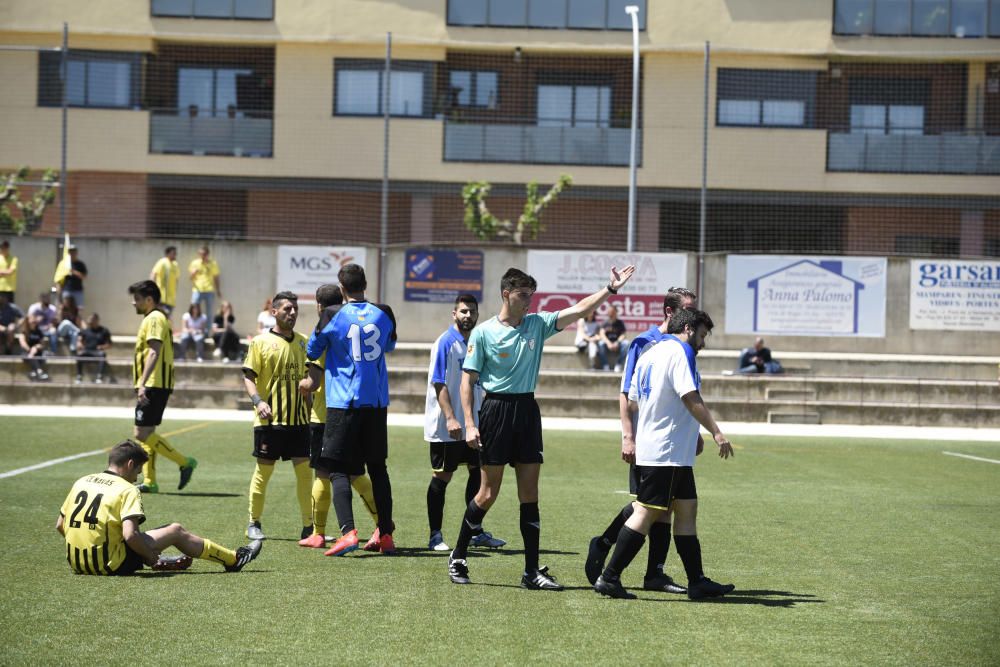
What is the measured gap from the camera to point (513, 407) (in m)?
8.28

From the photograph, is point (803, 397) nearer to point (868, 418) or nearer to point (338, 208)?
point (868, 418)

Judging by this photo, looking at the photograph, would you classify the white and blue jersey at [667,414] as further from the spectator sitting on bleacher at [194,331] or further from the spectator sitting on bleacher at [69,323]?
the spectator sitting on bleacher at [69,323]

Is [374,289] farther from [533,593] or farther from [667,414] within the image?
[667,414]

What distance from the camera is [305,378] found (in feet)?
32.3

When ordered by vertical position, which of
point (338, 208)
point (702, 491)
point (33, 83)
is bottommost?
point (702, 491)

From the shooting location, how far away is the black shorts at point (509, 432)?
26.9ft

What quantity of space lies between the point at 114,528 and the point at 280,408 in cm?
234

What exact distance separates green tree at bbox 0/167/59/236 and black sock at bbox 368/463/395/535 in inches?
853

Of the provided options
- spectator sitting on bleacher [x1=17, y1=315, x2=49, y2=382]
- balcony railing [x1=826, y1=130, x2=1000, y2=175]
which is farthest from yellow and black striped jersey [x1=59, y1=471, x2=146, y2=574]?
balcony railing [x1=826, y1=130, x2=1000, y2=175]

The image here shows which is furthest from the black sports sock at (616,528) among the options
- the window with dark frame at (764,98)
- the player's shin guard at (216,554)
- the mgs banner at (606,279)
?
the window with dark frame at (764,98)

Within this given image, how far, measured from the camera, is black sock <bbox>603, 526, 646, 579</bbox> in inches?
315

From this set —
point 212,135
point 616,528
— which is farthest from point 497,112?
point 616,528

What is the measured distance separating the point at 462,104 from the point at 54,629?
1256 inches

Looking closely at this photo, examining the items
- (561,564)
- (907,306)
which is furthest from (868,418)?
(561,564)
